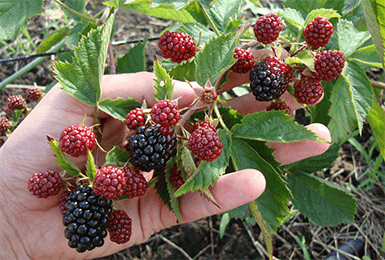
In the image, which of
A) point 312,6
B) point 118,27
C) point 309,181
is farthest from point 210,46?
point 118,27

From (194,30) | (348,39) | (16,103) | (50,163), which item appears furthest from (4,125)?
(348,39)

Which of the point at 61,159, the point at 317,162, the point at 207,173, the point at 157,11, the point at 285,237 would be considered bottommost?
the point at 285,237

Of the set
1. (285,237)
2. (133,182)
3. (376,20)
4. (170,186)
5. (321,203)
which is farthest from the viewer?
(285,237)

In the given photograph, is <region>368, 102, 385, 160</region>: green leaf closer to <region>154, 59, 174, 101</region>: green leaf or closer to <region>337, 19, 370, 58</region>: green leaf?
<region>337, 19, 370, 58</region>: green leaf

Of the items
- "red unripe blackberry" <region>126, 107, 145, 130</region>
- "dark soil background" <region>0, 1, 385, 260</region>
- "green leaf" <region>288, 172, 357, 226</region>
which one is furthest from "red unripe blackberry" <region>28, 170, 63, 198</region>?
"green leaf" <region>288, 172, 357, 226</region>

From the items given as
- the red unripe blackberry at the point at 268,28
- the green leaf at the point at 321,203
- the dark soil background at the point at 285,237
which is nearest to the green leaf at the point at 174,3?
the red unripe blackberry at the point at 268,28

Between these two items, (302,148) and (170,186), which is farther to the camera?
(302,148)

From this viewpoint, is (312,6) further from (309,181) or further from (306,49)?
(309,181)

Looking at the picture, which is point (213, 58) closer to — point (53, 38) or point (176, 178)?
point (176, 178)

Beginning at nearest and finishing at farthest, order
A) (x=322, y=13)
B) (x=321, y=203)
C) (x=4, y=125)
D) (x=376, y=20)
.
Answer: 1. (x=376, y=20)
2. (x=322, y=13)
3. (x=4, y=125)
4. (x=321, y=203)
